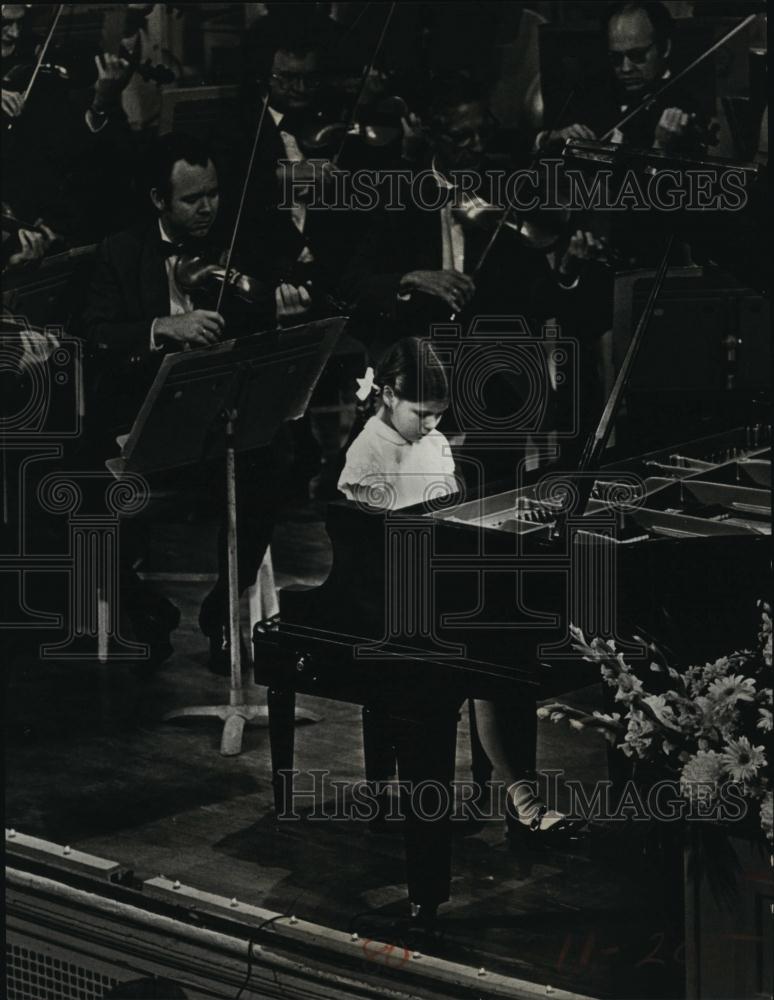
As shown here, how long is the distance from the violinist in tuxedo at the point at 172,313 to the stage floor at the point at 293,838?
43cm

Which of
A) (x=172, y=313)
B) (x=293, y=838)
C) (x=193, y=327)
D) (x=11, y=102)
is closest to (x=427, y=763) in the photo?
(x=293, y=838)

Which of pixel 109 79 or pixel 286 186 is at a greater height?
pixel 109 79

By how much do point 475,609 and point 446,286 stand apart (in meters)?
3.22

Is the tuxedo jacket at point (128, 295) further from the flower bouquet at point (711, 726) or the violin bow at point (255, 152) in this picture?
the flower bouquet at point (711, 726)

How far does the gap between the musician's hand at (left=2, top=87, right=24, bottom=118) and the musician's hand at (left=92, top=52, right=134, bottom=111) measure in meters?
0.35

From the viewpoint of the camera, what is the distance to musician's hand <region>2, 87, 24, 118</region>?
8.27 metres

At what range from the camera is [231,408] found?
19.4 feet

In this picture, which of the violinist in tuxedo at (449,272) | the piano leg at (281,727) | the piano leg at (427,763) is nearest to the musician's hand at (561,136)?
the violinist in tuxedo at (449,272)

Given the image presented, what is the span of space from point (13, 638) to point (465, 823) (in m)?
2.06

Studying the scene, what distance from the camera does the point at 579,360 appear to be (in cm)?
747

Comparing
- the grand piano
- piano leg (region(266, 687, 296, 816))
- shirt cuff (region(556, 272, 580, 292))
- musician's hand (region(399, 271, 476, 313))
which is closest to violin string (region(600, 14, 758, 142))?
shirt cuff (region(556, 272, 580, 292))

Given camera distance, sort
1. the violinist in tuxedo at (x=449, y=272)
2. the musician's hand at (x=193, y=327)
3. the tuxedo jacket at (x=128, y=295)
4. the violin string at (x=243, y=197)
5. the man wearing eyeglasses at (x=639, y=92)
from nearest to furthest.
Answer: the musician's hand at (x=193, y=327) → the tuxedo jacket at (x=128, y=295) → the violin string at (x=243, y=197) → the man wearing eyeglasses at (x=639, y=92) → the violinist in tuxedo at (x=449, y=272)

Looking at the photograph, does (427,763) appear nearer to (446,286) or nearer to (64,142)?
(446,286)

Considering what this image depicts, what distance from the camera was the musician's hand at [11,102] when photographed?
8.27 meters
